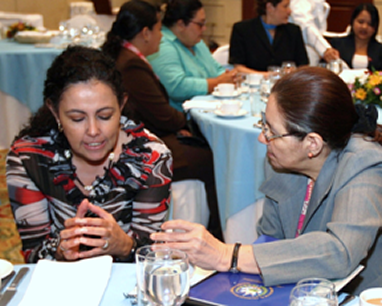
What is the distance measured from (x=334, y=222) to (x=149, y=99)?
206 cm

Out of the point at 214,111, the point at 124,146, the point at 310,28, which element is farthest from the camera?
the point at 310,28

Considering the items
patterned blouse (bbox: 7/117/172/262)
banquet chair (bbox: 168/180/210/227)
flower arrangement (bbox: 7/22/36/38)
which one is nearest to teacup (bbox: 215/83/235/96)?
banquet chair (bbox: 168/180/210/227)

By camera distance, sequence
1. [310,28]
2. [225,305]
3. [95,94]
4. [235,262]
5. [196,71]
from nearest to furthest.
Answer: [225,305], [235,262], [95,94], [196,71], [310,28]

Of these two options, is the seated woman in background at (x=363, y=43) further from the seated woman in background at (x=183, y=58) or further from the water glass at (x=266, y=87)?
the water glass at (x=266, y=87)

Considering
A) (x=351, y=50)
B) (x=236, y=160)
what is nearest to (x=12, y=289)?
(x=236, y=160)

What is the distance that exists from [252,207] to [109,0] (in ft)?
21.6

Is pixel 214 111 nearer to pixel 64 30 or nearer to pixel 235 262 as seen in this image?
pixel 235 262

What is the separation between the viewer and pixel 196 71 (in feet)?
13.0

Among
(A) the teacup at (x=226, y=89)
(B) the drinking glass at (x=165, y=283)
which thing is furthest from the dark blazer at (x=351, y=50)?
(B) the drinking glass at (x=165, y=283)

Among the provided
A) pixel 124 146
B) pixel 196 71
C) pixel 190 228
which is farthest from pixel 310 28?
pixel 190 228

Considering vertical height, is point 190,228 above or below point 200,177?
above

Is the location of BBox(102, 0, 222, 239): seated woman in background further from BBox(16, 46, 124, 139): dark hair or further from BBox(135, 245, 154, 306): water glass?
BBox(135, 245, 154, 306): water glass

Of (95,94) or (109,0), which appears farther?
(109,0)

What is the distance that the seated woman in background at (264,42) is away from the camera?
4.50 meters
